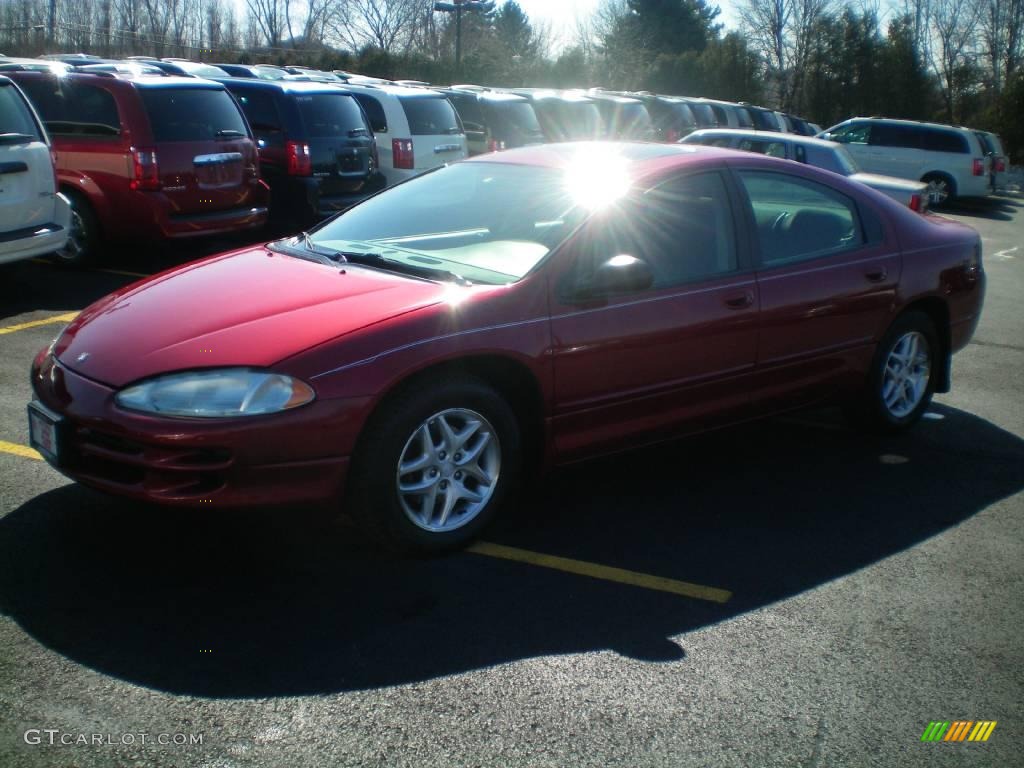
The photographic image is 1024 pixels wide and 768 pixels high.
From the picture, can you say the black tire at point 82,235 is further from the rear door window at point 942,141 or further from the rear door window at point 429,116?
the rear door window at point 942,141

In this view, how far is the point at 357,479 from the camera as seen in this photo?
3.96 m

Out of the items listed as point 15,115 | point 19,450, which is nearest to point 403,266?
point 19,450

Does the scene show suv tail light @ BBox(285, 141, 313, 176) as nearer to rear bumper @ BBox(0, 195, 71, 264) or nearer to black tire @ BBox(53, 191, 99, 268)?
black tire @ BBox(53, 191, 99, 268)

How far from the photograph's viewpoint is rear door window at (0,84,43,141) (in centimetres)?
827

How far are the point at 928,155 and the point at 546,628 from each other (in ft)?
77.8

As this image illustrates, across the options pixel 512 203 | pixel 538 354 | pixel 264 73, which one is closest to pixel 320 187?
pixel 512 203

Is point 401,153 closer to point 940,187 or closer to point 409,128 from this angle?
point 409,128

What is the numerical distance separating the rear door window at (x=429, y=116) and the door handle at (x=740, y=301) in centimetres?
972

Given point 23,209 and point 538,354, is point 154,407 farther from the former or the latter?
point 23,209

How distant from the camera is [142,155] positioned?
9.41 m

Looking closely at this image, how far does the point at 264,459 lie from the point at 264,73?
20.1 metres

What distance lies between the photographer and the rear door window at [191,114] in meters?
9.59

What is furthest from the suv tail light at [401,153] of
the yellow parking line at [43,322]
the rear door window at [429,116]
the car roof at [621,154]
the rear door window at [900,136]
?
the rear door window at [900,136]

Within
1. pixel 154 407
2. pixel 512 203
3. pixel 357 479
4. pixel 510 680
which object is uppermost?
pixel 512 203
